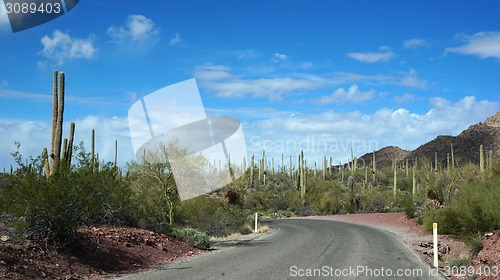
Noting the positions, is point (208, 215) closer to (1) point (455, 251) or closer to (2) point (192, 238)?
(2) point (192, 238)

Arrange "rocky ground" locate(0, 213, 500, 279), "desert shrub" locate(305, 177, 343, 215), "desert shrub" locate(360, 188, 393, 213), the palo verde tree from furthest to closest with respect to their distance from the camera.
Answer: "desert shrub" locate(305, 177, 343, 215)
"desert shrub" locate(360, 188, 393, 213)
the palo verde tree
"rocky ground" locate(0, 213, 500, 279)

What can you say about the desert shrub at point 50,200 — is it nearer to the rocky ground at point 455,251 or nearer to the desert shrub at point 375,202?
the rocky ground at point 455,251

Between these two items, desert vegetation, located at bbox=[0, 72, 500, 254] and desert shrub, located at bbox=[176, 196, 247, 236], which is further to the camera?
desert shrub, located at bbox=[176, 196, 247, 236]

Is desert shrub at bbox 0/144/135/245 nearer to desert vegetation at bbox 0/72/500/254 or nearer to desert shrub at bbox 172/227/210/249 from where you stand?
desert vegetation at bbox 0/72/500/254

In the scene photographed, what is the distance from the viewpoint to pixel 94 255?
13.4m

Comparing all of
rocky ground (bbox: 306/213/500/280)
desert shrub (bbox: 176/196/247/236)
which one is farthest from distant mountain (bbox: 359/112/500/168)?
desert shrub (bbox: 176/196/247/236)

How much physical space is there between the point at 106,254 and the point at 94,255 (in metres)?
0.60

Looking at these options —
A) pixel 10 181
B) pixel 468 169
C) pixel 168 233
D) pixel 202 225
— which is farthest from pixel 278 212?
pixel 10 181

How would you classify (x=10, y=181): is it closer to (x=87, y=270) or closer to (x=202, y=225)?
(x=87, y=270)

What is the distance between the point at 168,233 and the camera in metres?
19.6

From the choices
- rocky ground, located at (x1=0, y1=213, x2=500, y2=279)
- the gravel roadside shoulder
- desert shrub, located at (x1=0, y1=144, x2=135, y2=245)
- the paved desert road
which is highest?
desert shrub, located at (x1=0, y1=144, x2=135, y2=245)

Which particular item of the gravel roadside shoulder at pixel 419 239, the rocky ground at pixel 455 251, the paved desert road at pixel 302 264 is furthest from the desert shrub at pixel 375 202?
the paved desert road at pixel 302 264

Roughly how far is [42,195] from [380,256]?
10.8m

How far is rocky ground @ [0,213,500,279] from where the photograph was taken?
11.4 metres
